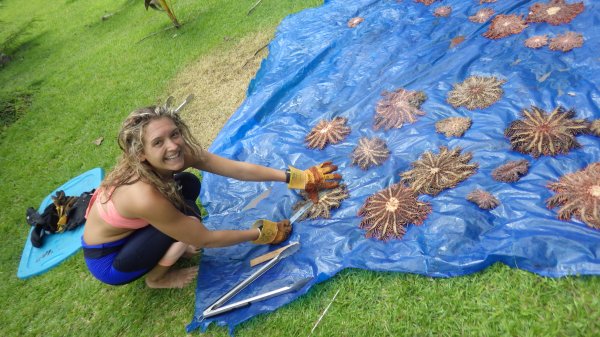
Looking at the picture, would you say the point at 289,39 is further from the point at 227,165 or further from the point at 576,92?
the point at 576,92

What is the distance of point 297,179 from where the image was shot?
3895 millimetres

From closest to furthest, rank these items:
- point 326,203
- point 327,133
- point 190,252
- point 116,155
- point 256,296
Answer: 1. point 256,296
2. point 326,203
3. point 190,252
4. point 327,133
5. point 116,155

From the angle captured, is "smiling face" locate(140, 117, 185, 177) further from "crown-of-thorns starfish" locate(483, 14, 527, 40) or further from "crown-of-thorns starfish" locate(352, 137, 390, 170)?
"crown-of-thorns starfish" locate(483, 14, 527, 40)

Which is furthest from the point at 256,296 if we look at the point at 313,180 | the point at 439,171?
the point at 439,171

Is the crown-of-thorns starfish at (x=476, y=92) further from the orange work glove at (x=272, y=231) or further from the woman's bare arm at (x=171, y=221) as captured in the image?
the woman's bare arm at (x=171, y=221)

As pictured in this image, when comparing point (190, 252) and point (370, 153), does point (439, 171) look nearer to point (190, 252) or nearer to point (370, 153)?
point (370, 153)

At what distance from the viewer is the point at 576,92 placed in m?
3.68

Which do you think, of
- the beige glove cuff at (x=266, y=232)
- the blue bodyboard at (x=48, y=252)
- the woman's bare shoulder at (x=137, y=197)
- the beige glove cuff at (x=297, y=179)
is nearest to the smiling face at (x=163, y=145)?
the woman's bare shoulder at (x=137, y=197)

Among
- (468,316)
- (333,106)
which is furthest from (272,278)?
(333,106)

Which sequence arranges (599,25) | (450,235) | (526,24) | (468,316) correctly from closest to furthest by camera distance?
(468,316), (450,235), (599,25), (526,24)

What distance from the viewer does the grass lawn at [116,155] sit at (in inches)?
106

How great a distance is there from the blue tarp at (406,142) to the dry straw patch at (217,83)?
49cm

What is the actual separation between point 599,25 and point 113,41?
11.2 meters

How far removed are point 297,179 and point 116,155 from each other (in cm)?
395
